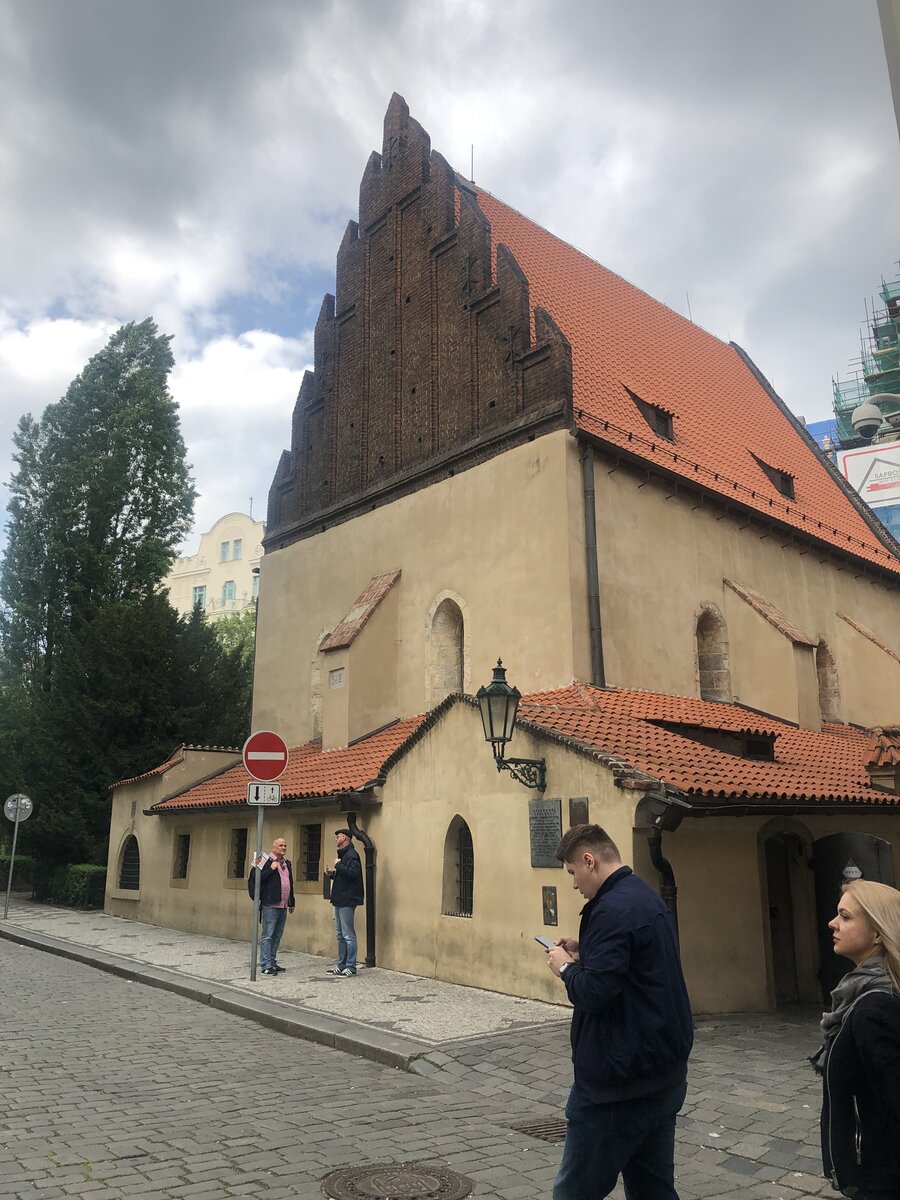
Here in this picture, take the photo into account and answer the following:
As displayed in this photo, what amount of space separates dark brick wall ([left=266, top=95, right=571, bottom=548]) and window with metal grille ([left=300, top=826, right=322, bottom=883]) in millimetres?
6692

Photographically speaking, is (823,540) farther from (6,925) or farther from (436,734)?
(6,925)

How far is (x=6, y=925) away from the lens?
1936cm

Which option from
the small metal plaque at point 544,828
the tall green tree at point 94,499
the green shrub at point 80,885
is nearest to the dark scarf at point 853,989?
the small metal plaque at point 544,828

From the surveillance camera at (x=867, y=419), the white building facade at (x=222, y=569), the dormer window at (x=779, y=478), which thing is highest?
the surveillance camera at (x=867, y=419)

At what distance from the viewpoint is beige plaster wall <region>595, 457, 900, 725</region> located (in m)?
16.0

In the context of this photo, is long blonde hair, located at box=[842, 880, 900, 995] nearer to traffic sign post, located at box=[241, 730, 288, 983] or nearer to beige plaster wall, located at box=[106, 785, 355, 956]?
traffic sign post, located at box=[241, 730, 288, 983]

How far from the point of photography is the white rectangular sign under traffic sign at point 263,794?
12.2 m

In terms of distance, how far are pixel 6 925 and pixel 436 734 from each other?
11767mm

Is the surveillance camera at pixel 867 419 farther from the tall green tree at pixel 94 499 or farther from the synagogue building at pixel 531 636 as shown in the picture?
the tall green tree at pixel 94 499

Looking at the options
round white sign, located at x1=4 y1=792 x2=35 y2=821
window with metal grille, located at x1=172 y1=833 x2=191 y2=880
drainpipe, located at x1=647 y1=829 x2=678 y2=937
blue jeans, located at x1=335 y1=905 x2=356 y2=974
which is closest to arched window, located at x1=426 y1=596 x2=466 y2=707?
blue jeans, located at x1=335 y1=905 x2=356 y2=974

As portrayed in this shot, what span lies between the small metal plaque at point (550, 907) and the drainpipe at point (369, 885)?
3.56m

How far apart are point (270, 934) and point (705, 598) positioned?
9594 millimetres

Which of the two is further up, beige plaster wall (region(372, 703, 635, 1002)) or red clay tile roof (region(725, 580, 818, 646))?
red clay tile roof (region(725, 580, 818, 646))

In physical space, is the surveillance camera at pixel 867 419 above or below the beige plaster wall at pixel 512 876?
above
